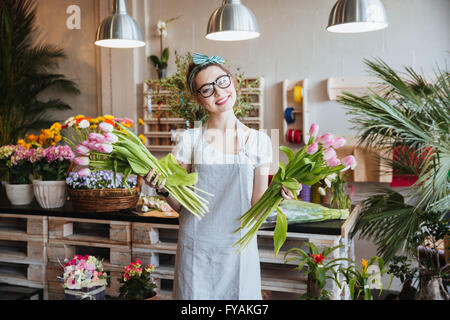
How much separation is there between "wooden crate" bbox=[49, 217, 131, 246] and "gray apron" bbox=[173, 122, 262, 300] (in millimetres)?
1242

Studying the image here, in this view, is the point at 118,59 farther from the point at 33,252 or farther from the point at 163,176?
the point at 163,176

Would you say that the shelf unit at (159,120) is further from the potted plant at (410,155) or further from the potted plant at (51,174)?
the potted plant at (51,174)

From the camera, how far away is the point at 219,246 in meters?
1.54

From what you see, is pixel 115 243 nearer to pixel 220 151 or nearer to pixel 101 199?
pixel 101 199

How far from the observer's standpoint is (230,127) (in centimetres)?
160

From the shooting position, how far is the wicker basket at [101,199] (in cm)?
274

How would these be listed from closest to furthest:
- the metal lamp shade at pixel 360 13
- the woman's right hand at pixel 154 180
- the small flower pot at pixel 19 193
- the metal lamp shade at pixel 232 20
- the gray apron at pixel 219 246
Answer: the woman's right hand at pixel 154 180 < the gray apron at pixel 219 246 < the metal lamp shade at pixel 360 13 < the metal lamp shade at pixel 232 20 < the small flower pot at pixel 19 193

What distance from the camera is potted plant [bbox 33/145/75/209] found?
2.89 m

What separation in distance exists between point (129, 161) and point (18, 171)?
2012mm

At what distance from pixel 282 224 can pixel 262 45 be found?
340cm

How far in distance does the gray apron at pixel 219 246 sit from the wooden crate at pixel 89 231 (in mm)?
1242

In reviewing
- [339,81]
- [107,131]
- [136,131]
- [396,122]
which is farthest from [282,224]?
[136,131]

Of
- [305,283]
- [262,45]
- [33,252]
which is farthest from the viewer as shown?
[262,45]

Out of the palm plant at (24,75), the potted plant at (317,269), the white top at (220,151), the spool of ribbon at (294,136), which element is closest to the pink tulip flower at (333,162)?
the white top at (220,151)
